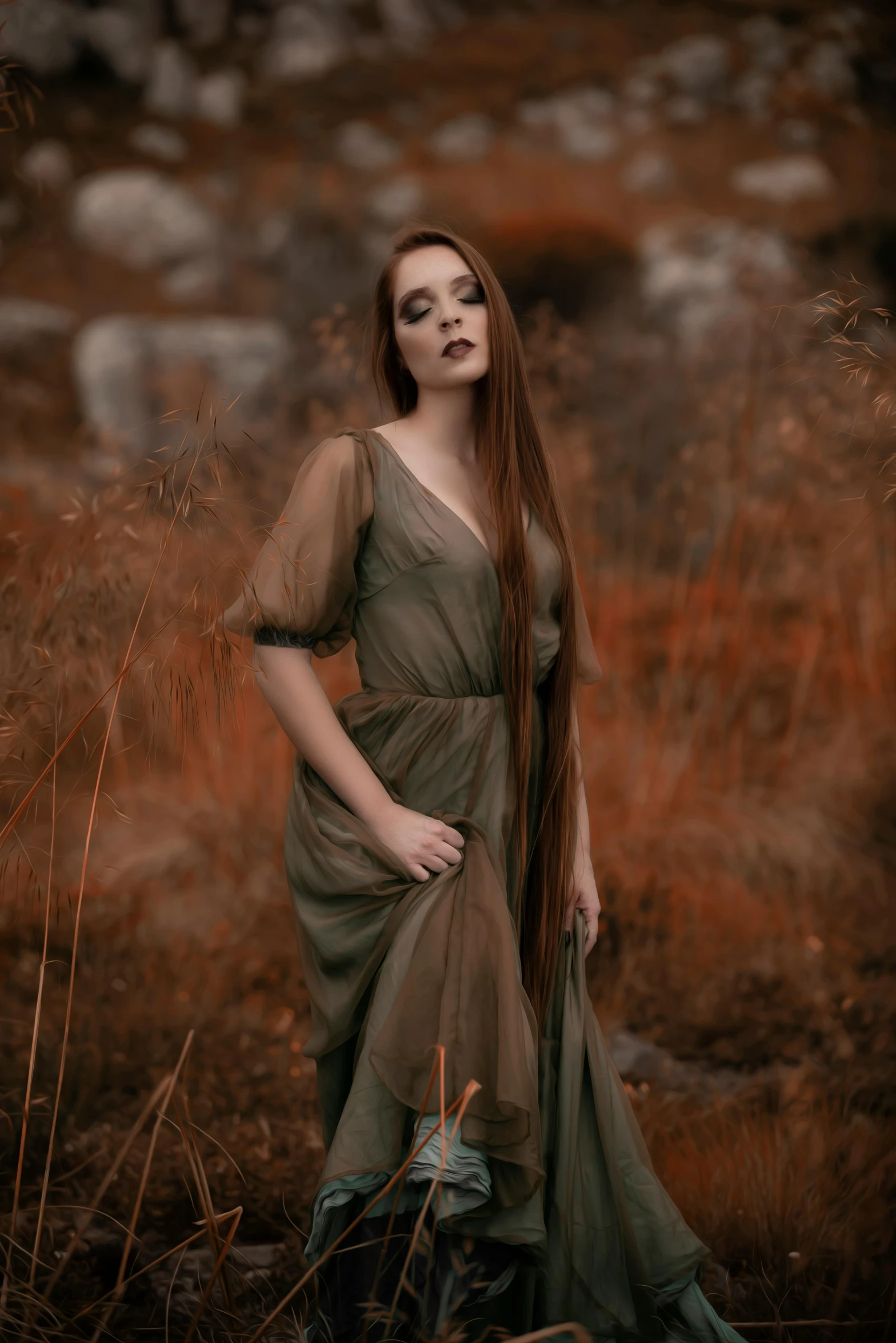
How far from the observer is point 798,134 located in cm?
287

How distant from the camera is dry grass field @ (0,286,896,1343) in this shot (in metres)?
1.88

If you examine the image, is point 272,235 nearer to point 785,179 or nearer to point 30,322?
point 30,322

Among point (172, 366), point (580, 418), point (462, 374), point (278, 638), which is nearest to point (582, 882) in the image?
point (278, 638)

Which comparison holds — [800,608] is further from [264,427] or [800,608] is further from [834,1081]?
[264,427]

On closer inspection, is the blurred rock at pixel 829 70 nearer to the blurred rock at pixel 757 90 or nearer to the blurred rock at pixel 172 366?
the blurred rock at pixel 757 90

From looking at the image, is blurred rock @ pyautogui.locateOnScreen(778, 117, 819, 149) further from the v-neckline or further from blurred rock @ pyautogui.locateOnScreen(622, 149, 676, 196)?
the v-neckline

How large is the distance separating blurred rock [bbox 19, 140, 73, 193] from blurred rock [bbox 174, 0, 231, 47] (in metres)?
0.39

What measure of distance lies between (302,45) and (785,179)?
3.86 feet

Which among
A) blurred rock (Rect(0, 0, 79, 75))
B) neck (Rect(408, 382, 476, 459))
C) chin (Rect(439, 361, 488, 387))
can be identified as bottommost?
neck (Rect(408, 382, 476, 459))

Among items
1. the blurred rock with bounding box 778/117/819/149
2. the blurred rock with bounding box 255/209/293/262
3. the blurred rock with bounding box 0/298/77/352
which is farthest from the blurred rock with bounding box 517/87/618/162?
the blurred rock with bounding box 0/298/77/352

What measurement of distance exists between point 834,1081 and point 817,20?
2.37m

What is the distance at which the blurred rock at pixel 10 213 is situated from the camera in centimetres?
286

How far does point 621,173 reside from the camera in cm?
292

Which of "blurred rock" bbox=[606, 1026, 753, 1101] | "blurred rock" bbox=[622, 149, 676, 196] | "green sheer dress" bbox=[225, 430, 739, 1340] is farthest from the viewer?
"blurred rock" bbox=[622, 149, 676, 196]
